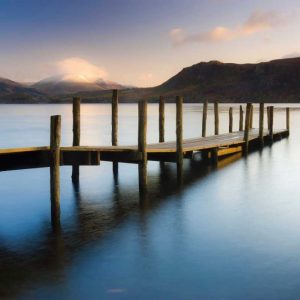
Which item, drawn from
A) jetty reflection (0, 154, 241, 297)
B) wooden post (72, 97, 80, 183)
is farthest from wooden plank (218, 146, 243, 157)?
wooden post (72, 97, 80, 183)

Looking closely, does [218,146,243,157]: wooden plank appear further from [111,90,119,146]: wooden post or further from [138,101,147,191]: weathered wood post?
[138,101,147,191]: weathered wood post

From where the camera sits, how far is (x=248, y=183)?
59.4 feet

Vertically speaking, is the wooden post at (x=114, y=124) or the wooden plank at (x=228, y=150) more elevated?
the wooden post at (x=114, y=124)

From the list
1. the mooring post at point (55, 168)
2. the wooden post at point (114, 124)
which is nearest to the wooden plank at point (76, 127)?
the wooden post at point (114, 124)

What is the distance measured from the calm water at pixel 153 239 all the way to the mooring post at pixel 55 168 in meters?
0.31

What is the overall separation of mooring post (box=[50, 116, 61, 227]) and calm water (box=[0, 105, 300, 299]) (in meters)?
0.31

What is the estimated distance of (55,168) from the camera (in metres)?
11.4

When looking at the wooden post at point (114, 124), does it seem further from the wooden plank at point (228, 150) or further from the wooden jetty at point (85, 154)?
the wooden plank at point (228, 150)

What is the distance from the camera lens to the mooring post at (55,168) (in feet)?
37.4

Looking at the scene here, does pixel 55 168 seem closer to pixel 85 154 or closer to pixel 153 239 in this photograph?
pixel 85 154

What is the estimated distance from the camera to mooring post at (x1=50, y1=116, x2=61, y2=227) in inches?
448

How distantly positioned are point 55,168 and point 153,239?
2727 mm

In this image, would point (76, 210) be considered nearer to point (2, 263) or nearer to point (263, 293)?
point (2, 263)

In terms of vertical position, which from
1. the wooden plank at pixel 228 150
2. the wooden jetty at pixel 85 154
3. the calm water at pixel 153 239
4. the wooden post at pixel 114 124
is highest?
the wooden post at pixel 114 124
